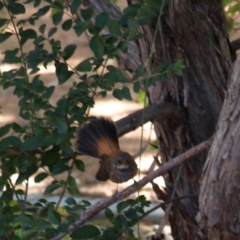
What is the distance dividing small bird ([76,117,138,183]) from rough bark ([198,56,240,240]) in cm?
17

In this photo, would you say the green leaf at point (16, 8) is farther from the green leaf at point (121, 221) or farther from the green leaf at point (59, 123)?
the green leaf at point (121, 221)

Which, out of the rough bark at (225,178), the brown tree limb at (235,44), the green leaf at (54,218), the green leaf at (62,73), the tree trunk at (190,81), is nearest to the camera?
the rough bark at (225,178)

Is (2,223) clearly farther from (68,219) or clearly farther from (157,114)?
(157,114)

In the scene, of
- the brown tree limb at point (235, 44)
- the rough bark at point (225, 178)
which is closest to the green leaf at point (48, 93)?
the rough bark at point (225, 178)

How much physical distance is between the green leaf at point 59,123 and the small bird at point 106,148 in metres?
0.03

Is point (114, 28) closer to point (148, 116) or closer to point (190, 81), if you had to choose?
point (148, 116)

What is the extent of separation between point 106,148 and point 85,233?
0.17 metres

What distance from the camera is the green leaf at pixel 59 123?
137 cm

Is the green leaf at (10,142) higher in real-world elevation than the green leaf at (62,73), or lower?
lower

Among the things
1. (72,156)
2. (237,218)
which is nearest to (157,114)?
(72,156)

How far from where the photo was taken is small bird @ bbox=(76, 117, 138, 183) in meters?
1.38

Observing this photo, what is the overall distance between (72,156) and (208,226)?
1.03ft

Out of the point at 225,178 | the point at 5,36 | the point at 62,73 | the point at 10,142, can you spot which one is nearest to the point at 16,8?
the point at 5,36

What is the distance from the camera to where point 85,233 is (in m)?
1.41
